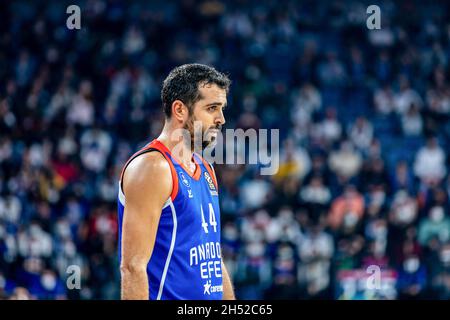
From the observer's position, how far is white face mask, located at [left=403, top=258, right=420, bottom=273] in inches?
472

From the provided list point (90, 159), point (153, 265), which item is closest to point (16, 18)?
point (90, 159)

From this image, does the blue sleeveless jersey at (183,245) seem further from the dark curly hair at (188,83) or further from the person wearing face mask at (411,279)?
the person wearing face mask at (411,279)

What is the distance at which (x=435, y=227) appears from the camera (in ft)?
42.2

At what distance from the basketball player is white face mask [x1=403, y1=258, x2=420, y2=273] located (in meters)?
7.50

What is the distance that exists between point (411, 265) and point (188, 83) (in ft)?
26.5

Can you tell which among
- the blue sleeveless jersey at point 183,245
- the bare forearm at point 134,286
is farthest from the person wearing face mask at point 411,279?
the bare forearm at point 134,286

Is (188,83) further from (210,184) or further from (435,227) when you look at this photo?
(435,227)

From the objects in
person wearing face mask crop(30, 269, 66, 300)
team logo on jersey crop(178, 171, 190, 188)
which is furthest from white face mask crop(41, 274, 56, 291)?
team logo on jersey crop(178, 171, 190, 188)

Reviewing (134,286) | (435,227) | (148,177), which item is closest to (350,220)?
(435,227)

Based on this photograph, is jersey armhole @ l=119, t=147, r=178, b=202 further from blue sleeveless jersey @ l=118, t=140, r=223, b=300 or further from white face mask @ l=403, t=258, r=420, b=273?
white face mask @ l=403, t=258, r=420, b=273

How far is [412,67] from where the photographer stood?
17.6 meters

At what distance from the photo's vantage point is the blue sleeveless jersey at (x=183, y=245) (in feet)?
15.1

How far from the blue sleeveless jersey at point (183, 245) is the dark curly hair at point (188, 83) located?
295 mm
